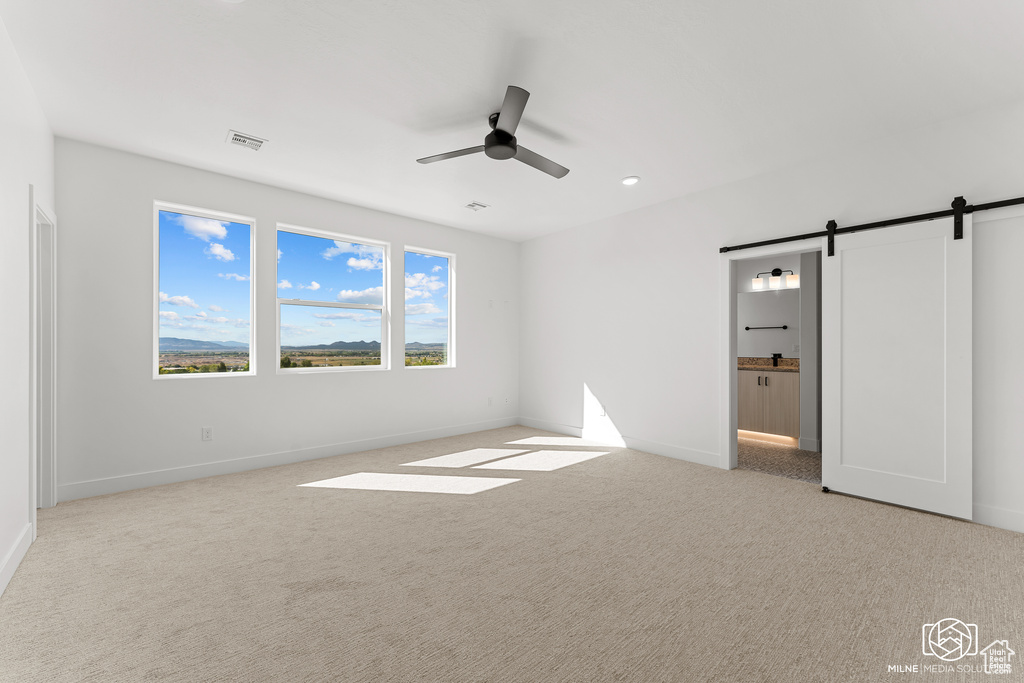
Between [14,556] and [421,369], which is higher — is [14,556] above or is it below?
below

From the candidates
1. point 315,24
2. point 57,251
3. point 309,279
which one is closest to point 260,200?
point 309,279

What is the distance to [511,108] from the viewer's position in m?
2.66

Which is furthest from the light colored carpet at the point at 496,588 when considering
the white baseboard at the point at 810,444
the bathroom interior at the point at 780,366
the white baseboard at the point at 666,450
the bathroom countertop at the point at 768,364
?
the bathroom countertop at the point at 768,364

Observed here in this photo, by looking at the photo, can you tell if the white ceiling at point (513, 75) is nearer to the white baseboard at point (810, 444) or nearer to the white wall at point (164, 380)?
the white wall at point (164, 380)

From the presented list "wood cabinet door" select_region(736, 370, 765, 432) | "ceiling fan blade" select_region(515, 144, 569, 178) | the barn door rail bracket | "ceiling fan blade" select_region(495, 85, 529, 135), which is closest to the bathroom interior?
"wood cabinet door" select_region(736, 370, 765, 432)

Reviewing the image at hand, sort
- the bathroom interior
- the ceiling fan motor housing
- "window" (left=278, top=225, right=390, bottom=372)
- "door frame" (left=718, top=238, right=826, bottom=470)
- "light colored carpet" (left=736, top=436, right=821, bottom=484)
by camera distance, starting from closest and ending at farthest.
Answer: the ceiling fan motor housing < "light colored carpet" (left=736, top=436, right=821, bottom=484) < "door frame" (left=718, top=238, right=826, bottom=470) < "window" (left=278, top=225, right=390, bottom=372) < the bathroom interior

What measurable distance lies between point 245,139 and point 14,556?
2975 mm

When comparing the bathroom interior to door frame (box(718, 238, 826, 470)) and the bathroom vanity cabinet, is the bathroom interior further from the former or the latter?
door frame (box(718, 238, 826, 470))

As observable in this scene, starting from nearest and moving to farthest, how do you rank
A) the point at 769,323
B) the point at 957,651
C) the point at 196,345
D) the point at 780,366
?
the point at 957,651 → the point at 196,345 → the point at 780,366 → the point at 769,323

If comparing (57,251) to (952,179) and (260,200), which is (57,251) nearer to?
(260,200)

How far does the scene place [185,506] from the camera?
3.42 meters

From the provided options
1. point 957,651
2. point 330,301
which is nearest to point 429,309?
point 330,301

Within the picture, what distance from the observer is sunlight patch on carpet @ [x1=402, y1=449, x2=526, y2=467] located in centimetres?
465

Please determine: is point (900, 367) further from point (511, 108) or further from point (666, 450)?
point (511, 108)
